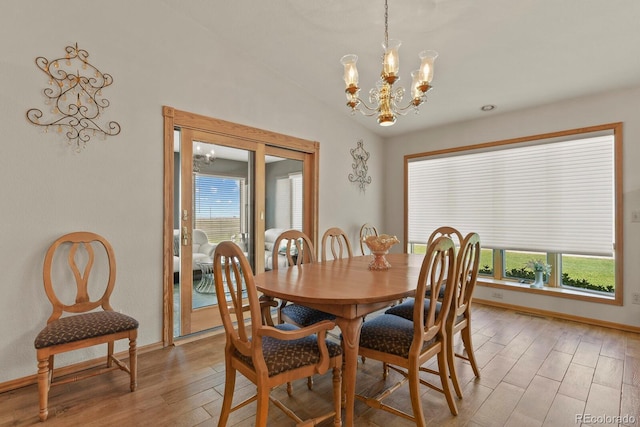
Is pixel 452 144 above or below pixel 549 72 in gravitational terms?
below

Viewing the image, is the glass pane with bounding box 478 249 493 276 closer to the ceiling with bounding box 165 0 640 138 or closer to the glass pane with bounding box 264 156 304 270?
the ceiling with bounding box 165 0 640 138

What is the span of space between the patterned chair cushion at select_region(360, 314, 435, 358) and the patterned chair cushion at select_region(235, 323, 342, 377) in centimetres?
20

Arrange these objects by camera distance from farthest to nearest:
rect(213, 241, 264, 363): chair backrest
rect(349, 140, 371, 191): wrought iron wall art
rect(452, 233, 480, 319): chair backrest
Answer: rect(349, 140, 371, 191): wrought iron wall art → rect(452, 233, 480, 319): chair backrest → rect(213, 241, 264, 363): chair backrest

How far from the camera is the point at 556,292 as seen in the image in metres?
3.59

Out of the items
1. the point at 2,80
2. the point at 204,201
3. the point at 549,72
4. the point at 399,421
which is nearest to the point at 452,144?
the point at 549,72

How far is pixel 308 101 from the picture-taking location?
3.97m

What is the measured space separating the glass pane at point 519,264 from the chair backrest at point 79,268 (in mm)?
4348

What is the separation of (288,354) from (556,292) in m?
3.51

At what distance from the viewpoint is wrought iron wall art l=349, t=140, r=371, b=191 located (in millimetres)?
4625

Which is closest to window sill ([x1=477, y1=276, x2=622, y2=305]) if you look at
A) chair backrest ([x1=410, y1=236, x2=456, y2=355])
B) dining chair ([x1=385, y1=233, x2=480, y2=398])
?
dining chair ([x1=385, y1=233, x2=480, y2=398])

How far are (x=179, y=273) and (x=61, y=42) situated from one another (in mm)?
2002

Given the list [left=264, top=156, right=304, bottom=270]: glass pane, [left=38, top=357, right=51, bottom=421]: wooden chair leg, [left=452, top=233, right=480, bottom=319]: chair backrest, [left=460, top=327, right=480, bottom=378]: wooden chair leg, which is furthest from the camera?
[left=264, top=156, right=304, bottom=270]: glass pane

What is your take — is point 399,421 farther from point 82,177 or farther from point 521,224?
point 521,224

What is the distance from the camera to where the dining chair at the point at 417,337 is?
1.59 m
